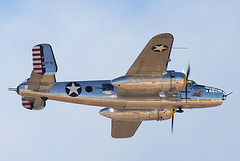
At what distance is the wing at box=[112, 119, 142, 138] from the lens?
45.5 meters

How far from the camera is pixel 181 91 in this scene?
42.4 meters

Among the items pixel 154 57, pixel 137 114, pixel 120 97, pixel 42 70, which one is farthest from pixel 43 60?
pixel 137 114

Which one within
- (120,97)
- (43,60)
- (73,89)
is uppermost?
(43,60)

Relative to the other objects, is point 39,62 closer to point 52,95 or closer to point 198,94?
point 52,95

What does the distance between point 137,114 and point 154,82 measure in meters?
4.21

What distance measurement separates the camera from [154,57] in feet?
129

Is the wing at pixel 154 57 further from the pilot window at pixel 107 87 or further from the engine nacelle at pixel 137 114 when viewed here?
the engine nacelle at pixel 137 114

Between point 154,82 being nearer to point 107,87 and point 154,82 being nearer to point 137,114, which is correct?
point 107,87

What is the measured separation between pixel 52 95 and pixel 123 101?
4.93 metres

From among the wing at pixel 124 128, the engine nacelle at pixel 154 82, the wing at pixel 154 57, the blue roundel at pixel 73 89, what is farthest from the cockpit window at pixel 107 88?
the wing at pixel 124 128

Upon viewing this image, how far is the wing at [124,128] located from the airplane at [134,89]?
210cm

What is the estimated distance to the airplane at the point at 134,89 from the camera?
39.3 meters

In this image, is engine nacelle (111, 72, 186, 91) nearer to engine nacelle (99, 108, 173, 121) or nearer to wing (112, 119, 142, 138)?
engine nacelle (99, 108, 173, 121)

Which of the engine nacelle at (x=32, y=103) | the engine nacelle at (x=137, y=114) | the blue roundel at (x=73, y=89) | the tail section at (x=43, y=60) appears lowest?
the engine nacelle at (x=137, y=114)
